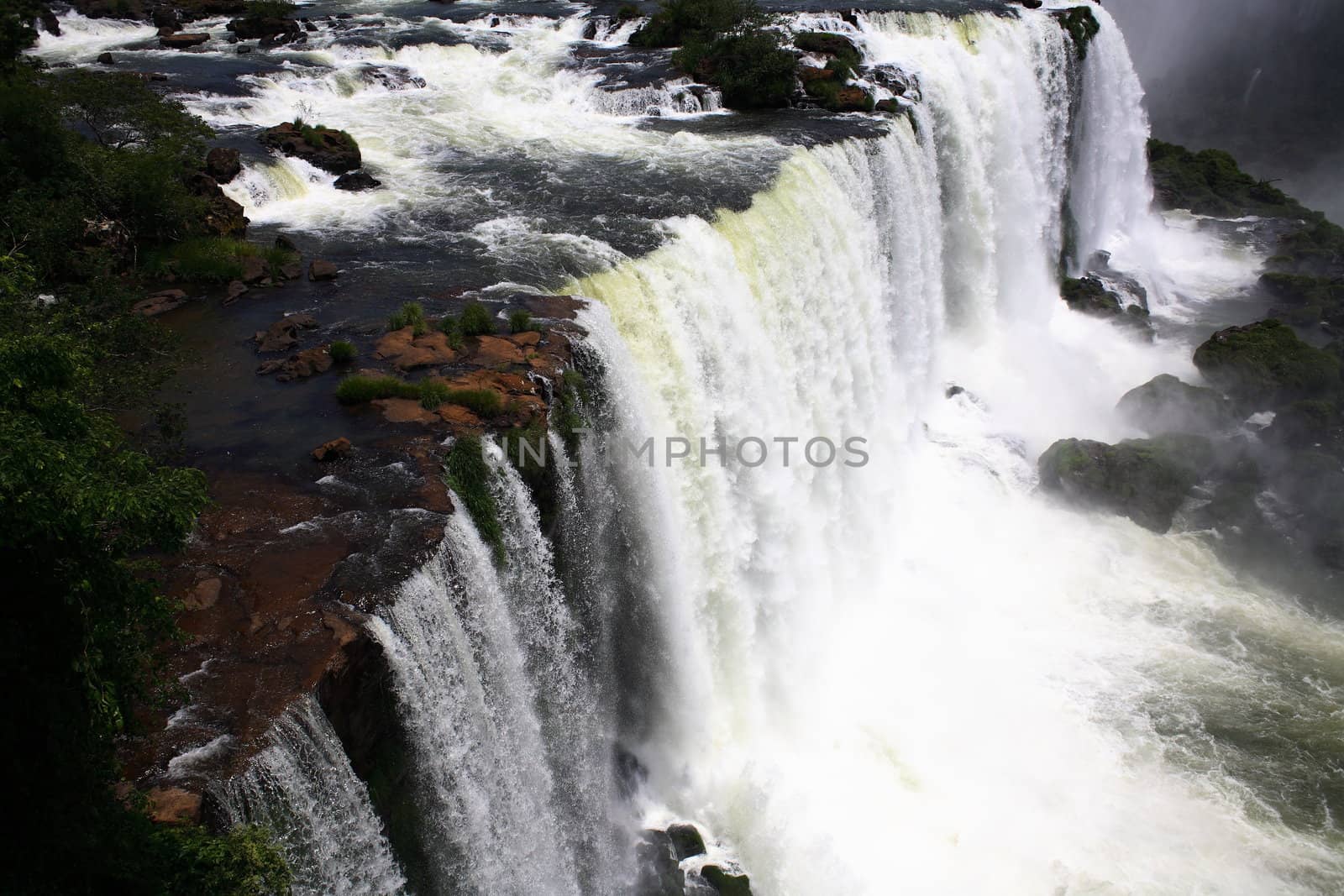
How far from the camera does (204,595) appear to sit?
7824 millimetres

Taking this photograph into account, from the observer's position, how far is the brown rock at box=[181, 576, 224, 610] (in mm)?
7714

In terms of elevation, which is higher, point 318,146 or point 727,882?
point 318,146

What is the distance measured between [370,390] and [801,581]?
7366 mm

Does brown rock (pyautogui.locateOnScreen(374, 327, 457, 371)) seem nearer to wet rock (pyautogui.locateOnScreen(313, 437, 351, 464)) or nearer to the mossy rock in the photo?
wet rock (pyautogui.locateOnScreen(313, 437, 351, 464))

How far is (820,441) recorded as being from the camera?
629 inches

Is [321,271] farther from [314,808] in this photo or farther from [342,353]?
[314,808]

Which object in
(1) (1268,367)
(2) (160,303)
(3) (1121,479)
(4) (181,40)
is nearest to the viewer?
(2) (160,303)

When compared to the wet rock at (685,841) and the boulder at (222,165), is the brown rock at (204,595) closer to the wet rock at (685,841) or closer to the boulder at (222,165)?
the wet rock at (685,841)

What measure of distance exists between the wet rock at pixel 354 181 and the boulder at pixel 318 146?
40cm

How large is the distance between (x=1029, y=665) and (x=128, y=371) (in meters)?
13.7

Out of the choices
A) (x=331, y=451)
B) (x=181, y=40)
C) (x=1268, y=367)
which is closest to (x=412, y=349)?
(x=331, y=451)

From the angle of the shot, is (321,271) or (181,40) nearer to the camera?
(321,271)

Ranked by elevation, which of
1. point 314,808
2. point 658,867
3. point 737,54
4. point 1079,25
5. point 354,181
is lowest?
point 658,867

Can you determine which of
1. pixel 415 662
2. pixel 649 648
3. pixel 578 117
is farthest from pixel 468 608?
pixel 578 117
